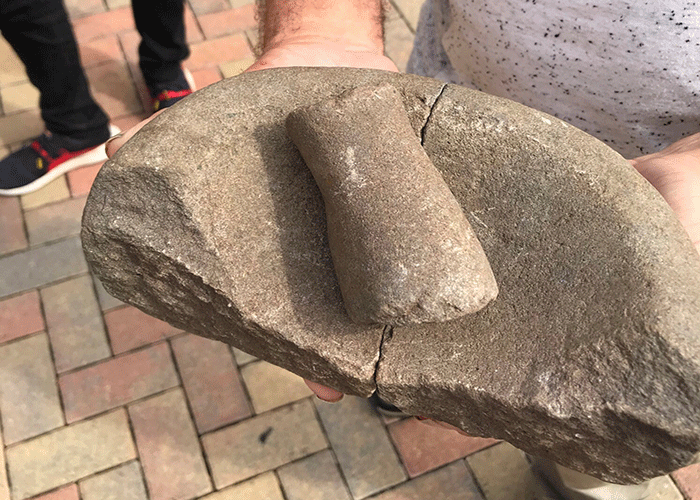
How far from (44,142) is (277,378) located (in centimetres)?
194

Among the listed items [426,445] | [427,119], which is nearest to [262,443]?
[426,445]

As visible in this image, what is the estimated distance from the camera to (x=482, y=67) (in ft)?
7.42

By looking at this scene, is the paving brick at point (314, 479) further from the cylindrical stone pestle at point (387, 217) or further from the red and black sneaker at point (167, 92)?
the red and black sneaker at point (167, 92)

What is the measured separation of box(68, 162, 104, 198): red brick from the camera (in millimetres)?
3775

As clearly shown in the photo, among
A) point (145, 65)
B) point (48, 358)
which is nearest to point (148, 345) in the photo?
point (48, 358)

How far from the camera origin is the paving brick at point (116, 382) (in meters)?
3.08

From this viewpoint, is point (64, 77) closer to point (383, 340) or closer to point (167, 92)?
point (167, 92)

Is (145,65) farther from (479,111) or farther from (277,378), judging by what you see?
(479,111)

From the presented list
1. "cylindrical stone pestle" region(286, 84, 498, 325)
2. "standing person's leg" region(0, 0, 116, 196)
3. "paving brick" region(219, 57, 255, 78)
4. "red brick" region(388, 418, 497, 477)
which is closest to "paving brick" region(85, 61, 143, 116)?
"standing person's leg" region(0, 0, 116, 196)

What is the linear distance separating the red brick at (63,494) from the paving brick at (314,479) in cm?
87

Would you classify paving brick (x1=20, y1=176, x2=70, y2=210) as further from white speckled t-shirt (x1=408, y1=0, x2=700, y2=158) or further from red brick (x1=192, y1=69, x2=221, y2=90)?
white speckled t-shirt (x1=408, y1=0, x2=700, y2=158)

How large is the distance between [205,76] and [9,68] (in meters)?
1.27

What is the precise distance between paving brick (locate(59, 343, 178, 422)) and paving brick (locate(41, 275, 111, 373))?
2.9 inches

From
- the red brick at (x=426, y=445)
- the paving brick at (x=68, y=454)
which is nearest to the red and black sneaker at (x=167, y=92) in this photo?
the paving brick at (x=68, y=454)
